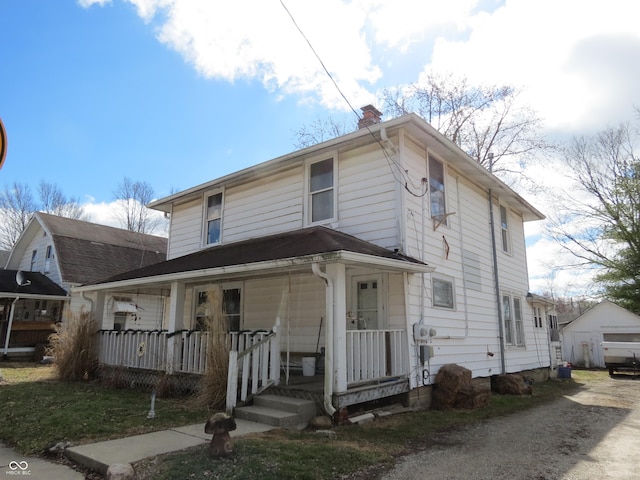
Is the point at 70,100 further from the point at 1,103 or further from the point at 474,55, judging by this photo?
the point at 474,55

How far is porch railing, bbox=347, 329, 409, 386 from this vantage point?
6.88 m

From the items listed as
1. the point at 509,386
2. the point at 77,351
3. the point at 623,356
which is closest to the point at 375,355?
the point at 509,386

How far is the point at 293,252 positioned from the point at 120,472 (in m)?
3.96

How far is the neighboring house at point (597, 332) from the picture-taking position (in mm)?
23438

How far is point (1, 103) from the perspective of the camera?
387 centimetres

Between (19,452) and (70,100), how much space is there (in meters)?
7.84

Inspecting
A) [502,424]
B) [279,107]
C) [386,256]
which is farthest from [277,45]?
[502,424]

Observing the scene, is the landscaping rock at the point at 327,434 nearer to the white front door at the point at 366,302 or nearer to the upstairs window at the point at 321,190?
the white front door at the point at 366,302

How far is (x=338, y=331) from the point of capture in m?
6.55

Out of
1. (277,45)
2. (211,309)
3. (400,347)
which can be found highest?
(277,45)

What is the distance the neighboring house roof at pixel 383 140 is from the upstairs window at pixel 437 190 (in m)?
0.31

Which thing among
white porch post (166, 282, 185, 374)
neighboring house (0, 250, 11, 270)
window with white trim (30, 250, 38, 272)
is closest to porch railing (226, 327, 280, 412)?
white porch post (166, 282, 185, 374)

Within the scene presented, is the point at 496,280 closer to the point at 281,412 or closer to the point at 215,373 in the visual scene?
the point at 281,412

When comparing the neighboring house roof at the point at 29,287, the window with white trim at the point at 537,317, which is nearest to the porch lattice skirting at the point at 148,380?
the neighboring house roof at the point at 29,287
